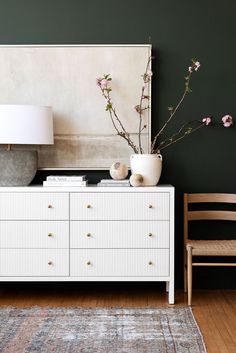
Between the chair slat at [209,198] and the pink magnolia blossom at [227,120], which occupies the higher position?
the pink magnolia blossom at [227,120]

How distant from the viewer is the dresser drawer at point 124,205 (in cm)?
341

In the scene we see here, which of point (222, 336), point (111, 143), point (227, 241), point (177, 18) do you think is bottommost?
point (222, 336)

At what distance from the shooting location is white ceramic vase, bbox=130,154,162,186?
11.5 feet

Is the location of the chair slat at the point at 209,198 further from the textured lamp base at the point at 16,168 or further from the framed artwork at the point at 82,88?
the textured lamp base at the point at 16,168

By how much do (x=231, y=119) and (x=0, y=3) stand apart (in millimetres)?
1899

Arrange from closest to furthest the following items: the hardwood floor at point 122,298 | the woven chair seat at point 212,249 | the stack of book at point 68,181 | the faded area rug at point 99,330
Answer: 1. the faded area rug at point 99,330
2. the hardwood floor at point 122,298
3. the woven chair seat at point 212,249
4. the stack of book at point 68,181

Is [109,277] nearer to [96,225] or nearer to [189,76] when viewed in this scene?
[96,225]

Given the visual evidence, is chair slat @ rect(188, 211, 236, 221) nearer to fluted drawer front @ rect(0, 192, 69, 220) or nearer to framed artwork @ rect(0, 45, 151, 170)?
framed artwork @ rect(0, 45, 151, 170)

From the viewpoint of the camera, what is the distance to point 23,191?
343 cm

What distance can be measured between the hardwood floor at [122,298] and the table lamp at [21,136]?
32.2 inches

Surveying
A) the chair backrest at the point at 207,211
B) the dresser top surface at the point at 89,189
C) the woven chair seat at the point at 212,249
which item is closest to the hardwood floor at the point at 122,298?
the woven chair seat at the point at 212,249

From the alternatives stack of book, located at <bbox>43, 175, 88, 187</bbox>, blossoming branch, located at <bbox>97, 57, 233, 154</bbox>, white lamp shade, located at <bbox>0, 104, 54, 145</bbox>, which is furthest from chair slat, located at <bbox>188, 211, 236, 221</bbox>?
white lamp shade, located at <bbox>0, 104, 54, 145</bbox>

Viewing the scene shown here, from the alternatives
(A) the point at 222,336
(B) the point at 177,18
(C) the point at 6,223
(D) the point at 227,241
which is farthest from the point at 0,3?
(A) the point at 222,336

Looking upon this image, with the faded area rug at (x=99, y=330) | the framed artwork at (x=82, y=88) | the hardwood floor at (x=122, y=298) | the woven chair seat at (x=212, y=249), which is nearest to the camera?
the faded area rug at (x=99, y=330)
